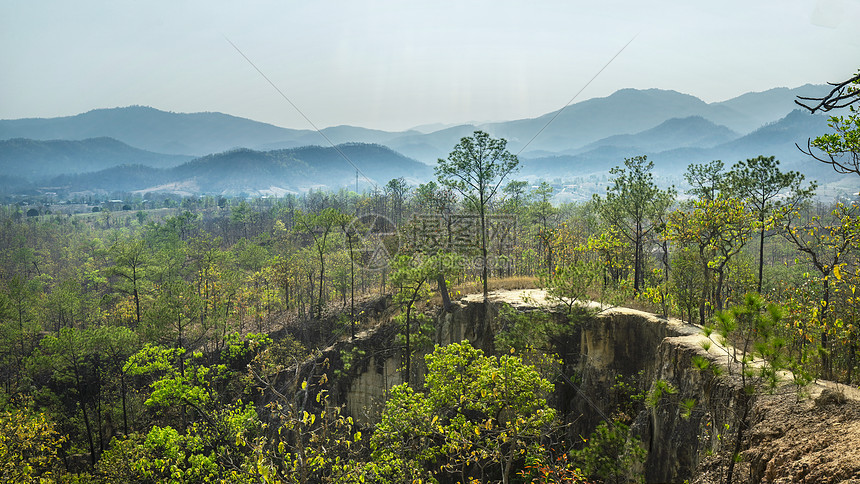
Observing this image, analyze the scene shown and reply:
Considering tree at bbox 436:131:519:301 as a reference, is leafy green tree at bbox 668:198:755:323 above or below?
below

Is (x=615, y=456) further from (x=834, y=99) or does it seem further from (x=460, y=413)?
(x=834, y=99)

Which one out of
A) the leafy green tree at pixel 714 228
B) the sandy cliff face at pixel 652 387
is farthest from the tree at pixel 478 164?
the leafy green tree at pixel 714 228

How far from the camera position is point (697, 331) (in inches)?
680

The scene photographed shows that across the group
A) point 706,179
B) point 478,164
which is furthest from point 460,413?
point 706,179

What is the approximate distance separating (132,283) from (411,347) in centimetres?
2459

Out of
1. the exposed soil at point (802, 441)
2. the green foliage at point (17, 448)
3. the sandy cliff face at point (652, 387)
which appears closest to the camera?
the exposed soil at point (802, 441)

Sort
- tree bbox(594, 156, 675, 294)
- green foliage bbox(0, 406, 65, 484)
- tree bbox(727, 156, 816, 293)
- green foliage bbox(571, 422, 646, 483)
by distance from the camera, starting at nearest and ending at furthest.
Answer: green foliage bbox(571, 422, 646, 483) < green foliage bbox(0, 406, 65, 484) < tree bbox(727, 156, 816, 293) < tree bbox(594, 156, 675, 294)

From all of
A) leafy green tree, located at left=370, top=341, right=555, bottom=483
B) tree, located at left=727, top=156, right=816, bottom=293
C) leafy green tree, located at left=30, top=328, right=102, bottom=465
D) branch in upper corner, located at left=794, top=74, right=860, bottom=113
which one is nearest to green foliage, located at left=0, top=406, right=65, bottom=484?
leafy green tree, located at left=30, top=328, right=102, bottom=465

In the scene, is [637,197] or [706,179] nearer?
[637,197]

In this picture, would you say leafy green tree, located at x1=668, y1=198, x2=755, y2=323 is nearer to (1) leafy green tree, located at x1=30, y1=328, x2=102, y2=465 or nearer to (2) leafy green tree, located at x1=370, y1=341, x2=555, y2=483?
(2) leafy green tree, located at x1=370, y1=341, x2=555, y2=483

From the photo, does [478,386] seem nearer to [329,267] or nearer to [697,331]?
[697,331]

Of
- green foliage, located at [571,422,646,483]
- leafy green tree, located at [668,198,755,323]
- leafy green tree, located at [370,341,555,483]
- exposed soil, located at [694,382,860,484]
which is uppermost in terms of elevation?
leafy green tree, located at [668,198,755,323]

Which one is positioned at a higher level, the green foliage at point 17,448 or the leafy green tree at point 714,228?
the leafy green tree at point 714,228

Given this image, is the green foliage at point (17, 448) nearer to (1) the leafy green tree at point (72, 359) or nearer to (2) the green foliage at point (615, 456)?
(1) the leafy green tree at point (72, 359)
